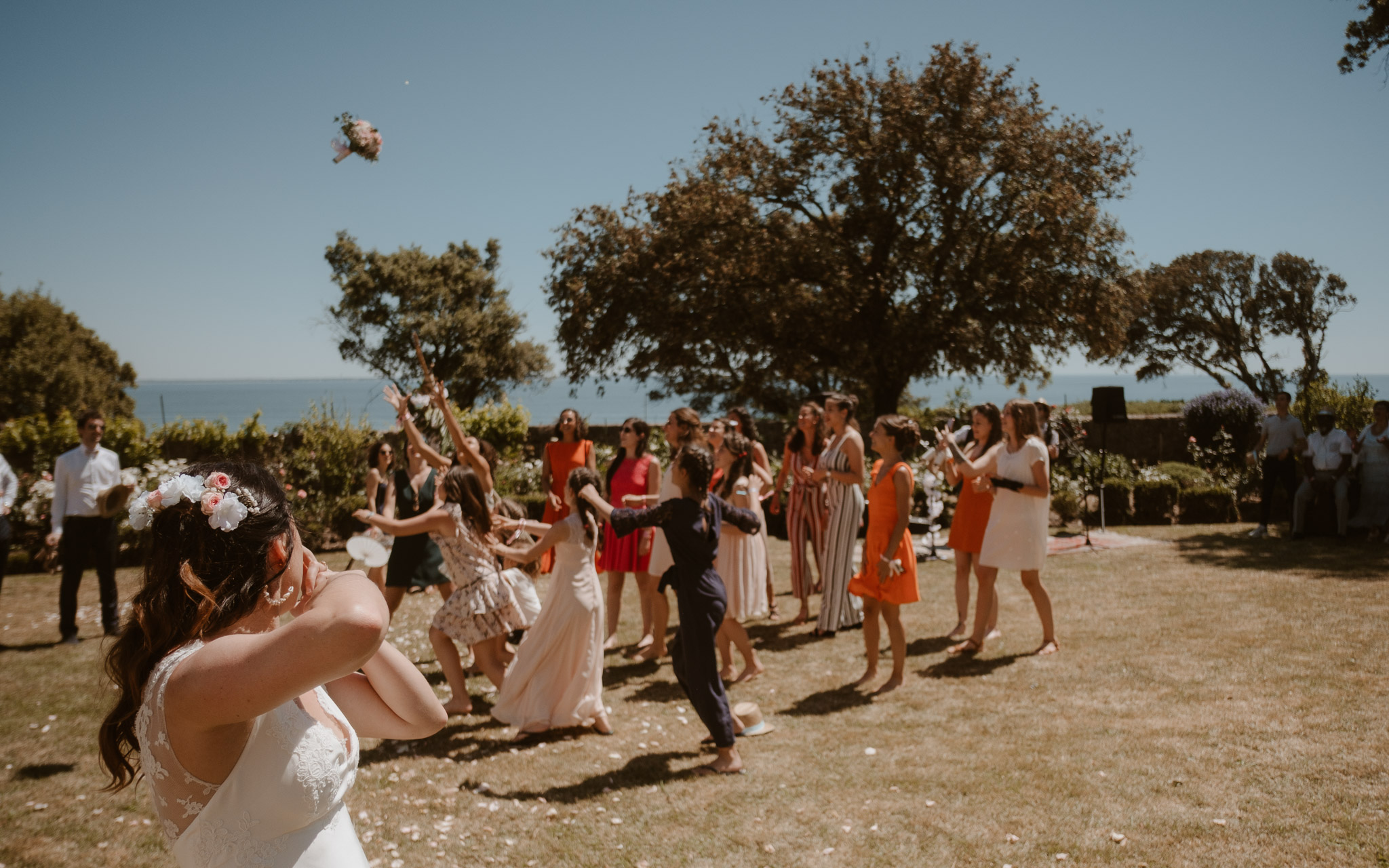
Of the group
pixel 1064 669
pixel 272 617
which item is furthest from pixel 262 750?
pixel 1064 669

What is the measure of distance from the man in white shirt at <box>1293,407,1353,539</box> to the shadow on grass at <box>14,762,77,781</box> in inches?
515

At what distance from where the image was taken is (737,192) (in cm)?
1939

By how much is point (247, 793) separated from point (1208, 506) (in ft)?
47.7

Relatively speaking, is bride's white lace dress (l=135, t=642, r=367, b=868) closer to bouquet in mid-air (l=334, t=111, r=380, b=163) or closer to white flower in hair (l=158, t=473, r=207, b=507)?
white flower in hair (l=158, t=473, r=207, b=507)

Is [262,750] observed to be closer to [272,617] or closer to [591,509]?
[272,617]

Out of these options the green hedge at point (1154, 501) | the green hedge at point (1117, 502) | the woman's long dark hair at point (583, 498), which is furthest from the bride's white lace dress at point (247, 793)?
the green hedge at point (1154, 501)

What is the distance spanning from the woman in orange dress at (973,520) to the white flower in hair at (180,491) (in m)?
5.95

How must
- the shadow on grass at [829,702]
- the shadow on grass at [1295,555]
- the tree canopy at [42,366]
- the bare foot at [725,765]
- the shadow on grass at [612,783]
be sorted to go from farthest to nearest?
the tree canopy at [42,366] → the shadow on grass at [1295,555] → the shadow on grass at [829,702] → the bare foot at [725,765] → the shadow on grass at [612,783]

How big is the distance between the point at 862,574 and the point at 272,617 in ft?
15.2

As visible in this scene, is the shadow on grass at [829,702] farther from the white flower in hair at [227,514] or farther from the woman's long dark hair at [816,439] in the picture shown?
the white flower in hair at [227,514]

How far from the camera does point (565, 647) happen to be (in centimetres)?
508

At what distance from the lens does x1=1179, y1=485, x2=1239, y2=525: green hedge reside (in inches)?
514

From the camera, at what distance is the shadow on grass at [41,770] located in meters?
4.59

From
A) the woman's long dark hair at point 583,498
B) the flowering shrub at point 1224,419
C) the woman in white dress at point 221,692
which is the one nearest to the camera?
the woman in white dress at point 221,692
